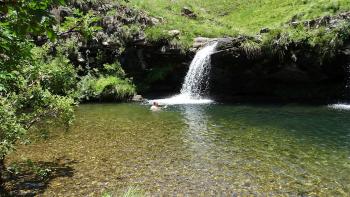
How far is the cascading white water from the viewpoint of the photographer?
109 ft

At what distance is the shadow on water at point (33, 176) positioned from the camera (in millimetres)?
11479

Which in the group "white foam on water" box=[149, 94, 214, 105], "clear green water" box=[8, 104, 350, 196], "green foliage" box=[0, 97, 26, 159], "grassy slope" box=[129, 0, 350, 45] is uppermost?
"grassy slope" box=[129, 0, 350, 45]

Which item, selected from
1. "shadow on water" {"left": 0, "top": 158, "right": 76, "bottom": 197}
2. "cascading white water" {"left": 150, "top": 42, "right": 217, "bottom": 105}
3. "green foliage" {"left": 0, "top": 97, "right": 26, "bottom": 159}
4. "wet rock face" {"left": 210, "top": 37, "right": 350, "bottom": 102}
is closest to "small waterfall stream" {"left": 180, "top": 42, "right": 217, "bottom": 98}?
"cascading white water" {"left": 150, "top": 42, "right": 217, "bottom": 105}

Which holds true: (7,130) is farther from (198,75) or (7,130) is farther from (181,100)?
(198,75)

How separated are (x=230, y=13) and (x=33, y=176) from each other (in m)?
47.2

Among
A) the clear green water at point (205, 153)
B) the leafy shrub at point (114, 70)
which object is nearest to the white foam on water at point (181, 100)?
the leafy shrub at point (114, 70)

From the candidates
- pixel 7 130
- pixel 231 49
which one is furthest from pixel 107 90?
pixel 7 130

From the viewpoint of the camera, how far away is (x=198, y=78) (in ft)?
112

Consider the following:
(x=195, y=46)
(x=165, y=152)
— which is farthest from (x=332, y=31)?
(x=165, y=152)

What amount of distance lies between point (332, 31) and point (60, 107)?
2228 cm

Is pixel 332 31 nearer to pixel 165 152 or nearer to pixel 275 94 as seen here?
pixel 275 94

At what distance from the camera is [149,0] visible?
53.4m

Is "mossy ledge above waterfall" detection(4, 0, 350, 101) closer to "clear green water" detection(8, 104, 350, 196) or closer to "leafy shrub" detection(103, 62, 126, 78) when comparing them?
"leafy shrub" detection(103, 62, 126, 78)

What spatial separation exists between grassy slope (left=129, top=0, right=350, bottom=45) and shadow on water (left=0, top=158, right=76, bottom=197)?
23559 mm
